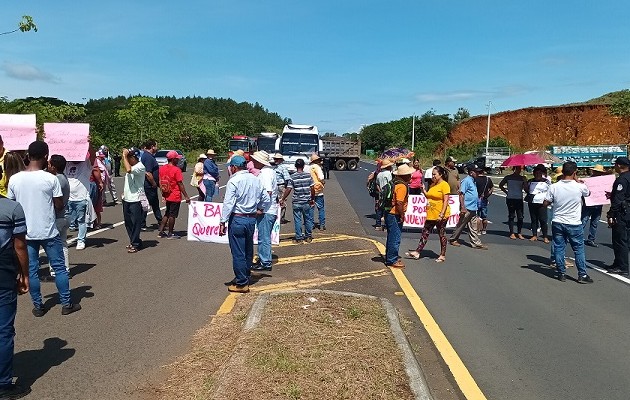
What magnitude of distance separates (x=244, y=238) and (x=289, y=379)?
121 inches

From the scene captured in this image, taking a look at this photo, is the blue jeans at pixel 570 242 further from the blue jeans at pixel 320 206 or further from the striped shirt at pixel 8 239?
the striped shirt at pixel 8 239

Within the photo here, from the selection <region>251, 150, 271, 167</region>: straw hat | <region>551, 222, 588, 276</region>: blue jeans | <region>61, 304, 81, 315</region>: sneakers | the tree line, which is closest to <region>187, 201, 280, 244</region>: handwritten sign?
<region>251, 150, 271, 167</region>: straw hat

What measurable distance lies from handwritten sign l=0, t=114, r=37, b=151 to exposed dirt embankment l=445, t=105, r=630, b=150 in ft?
213

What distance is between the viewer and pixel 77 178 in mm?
9734

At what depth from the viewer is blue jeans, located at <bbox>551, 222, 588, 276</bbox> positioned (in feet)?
27.3

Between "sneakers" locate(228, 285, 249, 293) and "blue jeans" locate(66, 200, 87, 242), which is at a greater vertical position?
"blue jeans" locate(66, 200, 87, 242)

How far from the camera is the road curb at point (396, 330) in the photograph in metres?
4.25

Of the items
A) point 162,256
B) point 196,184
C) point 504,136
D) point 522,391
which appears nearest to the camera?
point 522,391

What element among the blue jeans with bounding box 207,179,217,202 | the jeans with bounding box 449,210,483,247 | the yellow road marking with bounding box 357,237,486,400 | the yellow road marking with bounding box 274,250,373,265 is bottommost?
the yellow road marking with bounding box 357,237,486,400

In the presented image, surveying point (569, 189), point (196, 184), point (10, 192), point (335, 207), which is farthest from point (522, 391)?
point (335, 207)

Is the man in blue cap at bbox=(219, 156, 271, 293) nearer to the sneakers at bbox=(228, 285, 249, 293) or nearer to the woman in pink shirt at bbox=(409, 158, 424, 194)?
the sneakers at bbox=(228, 285, 249, 293)

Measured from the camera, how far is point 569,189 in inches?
332

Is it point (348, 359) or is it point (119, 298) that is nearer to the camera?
point (348, 359)

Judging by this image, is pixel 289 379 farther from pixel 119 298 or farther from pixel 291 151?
pixel 291 151
